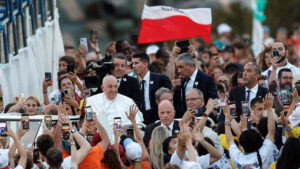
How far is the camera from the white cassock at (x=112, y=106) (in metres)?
14.4

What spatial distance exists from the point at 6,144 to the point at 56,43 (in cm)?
679

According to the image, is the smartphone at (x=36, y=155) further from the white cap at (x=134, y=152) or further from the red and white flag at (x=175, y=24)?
the red and white flag at (x=175, y=24)

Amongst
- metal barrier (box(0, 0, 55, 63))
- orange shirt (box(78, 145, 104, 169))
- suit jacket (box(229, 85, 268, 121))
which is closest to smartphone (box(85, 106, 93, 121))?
orange shirt (box(78, 145, 104, 169))

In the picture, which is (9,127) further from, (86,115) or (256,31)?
(256,31)

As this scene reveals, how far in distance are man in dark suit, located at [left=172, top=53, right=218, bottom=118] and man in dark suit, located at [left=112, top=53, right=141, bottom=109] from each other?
2.05 feet

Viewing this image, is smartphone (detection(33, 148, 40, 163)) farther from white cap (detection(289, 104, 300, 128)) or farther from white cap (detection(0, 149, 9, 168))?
white cap (detection(289, 104, 300, 128))

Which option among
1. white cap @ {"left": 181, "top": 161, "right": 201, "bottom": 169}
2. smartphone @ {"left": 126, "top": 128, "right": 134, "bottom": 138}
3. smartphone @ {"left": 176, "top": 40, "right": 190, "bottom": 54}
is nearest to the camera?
white cap @ {"left": 181, "top": 161, "right": 201, "bottom": 169}

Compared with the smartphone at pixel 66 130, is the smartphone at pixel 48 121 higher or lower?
higher

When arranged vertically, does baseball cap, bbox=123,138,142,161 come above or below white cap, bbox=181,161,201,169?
above

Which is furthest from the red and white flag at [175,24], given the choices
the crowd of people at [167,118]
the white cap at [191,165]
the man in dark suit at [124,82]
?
the white cap at [191,165]

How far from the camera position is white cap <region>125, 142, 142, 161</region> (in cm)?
1243

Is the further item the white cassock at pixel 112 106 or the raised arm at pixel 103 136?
the white cassock at pixel 112 106

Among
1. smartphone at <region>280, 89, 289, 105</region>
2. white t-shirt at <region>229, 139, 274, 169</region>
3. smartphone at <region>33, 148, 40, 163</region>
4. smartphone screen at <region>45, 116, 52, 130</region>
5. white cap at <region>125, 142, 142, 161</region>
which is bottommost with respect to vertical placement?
white t-shirt at <region>229, 139, 274, 169</region>

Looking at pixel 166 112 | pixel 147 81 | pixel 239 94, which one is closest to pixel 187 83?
pixel 147 81
